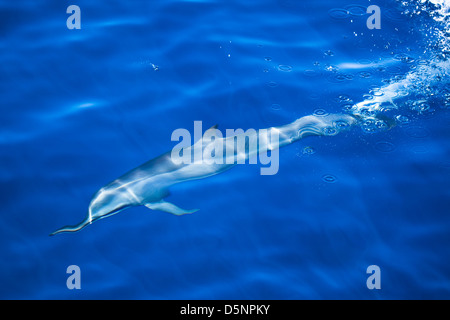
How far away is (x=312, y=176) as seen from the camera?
654cm

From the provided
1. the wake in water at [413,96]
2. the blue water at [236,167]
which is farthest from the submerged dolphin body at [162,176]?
the wake in water at [413,96]

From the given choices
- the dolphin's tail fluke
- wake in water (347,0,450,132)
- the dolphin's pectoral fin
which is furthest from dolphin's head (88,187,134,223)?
wake in water (347,0,450,132)

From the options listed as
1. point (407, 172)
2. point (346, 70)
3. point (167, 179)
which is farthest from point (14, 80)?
point (407, 172)

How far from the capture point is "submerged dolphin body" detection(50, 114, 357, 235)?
602 cm

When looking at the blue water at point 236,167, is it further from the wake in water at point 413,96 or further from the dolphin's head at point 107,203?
the dolphin's head at point 107,203

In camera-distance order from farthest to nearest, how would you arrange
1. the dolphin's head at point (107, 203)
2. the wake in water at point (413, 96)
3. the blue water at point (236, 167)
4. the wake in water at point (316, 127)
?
the wake in water at point (413, 96) → the wake in water at point (316, 127) → the dolphin's head at point (107, 203) → the blue water at point (236, 167)

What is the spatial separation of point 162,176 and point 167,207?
0.50m

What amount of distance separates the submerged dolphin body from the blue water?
0.16 meters

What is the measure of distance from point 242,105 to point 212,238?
2.70 metres

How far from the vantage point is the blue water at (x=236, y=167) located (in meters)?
5.59

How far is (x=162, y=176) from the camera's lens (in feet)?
20.6

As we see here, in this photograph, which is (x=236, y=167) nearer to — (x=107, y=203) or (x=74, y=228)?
(x=107, y=203)
